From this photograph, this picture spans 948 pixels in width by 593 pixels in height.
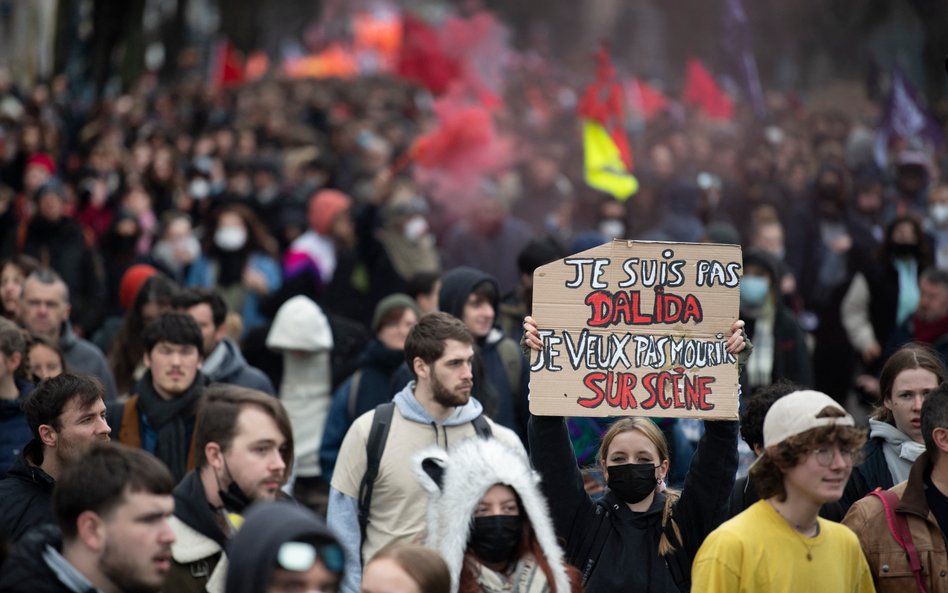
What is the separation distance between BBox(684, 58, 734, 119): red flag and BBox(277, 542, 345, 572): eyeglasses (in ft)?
66.0

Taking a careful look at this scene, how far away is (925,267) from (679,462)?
475cm

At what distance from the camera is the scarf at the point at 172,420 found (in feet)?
25.2

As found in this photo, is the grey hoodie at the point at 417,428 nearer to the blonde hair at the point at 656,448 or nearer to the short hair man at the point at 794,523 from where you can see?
the blonde hair at the point at 656,448

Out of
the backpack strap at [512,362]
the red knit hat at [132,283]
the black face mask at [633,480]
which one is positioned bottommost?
the black face mask at [633,480]

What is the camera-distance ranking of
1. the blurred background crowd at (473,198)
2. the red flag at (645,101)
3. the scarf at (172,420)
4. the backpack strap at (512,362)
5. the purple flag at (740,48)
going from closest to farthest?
the scarf at (172,420)
the backpack strap at (512,362)
the blurred background crowd at (473,198)
the purple flag at (740,48)
the red flag at (645,101)

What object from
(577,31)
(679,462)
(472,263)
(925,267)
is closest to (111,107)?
(472,263)

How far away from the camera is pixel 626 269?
20.1 feet

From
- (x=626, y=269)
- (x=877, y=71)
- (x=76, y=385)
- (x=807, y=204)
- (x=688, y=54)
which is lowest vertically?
(x=76, y=385)

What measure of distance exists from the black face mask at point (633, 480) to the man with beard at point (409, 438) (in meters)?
0.97

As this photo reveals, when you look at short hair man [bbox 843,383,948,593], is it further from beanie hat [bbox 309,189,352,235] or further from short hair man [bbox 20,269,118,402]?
beanie hat [bbox 309,189,352,235]

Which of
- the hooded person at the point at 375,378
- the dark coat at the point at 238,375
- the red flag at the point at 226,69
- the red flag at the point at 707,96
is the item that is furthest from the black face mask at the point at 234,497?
the red flag at the point at 226,69

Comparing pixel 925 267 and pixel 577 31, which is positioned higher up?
pixel 577 31

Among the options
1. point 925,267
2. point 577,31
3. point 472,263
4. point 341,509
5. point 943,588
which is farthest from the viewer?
point 577,31

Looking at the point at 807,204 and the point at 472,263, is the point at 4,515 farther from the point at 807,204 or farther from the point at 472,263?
the point at 807,204
